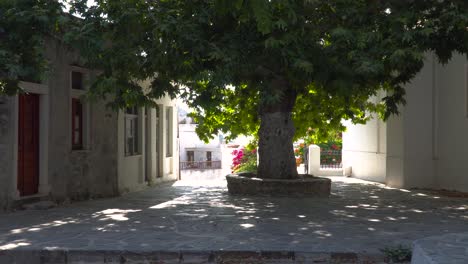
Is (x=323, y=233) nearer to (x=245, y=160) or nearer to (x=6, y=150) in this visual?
(x=6, y=150)

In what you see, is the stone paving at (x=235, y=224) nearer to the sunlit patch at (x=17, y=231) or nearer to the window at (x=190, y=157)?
the sunlit patch at (x=17, y=231)

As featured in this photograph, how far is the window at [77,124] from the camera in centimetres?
1378

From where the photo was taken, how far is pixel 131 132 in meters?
17.6

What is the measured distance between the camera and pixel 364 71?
911 cm

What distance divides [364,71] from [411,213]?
3673 millimetres

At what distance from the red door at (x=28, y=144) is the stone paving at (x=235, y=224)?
2.72 ft

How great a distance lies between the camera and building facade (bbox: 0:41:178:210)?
446 inches

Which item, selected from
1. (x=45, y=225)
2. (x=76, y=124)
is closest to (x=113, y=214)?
(x=45, y=225)

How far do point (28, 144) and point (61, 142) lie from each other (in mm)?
830

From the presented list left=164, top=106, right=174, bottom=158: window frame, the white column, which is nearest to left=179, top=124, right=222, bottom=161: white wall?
the white column

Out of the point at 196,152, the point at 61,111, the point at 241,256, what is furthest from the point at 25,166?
the point at 196,152

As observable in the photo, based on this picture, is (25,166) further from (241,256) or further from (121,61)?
(241,256)

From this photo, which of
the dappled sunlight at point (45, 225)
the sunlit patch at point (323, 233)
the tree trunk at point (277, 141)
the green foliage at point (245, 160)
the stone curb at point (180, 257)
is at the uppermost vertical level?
the tree trunk at point (277, 141)

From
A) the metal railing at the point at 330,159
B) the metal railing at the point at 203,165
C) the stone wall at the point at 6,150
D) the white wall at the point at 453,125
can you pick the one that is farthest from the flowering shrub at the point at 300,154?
the stone wall at the point at 6,150
